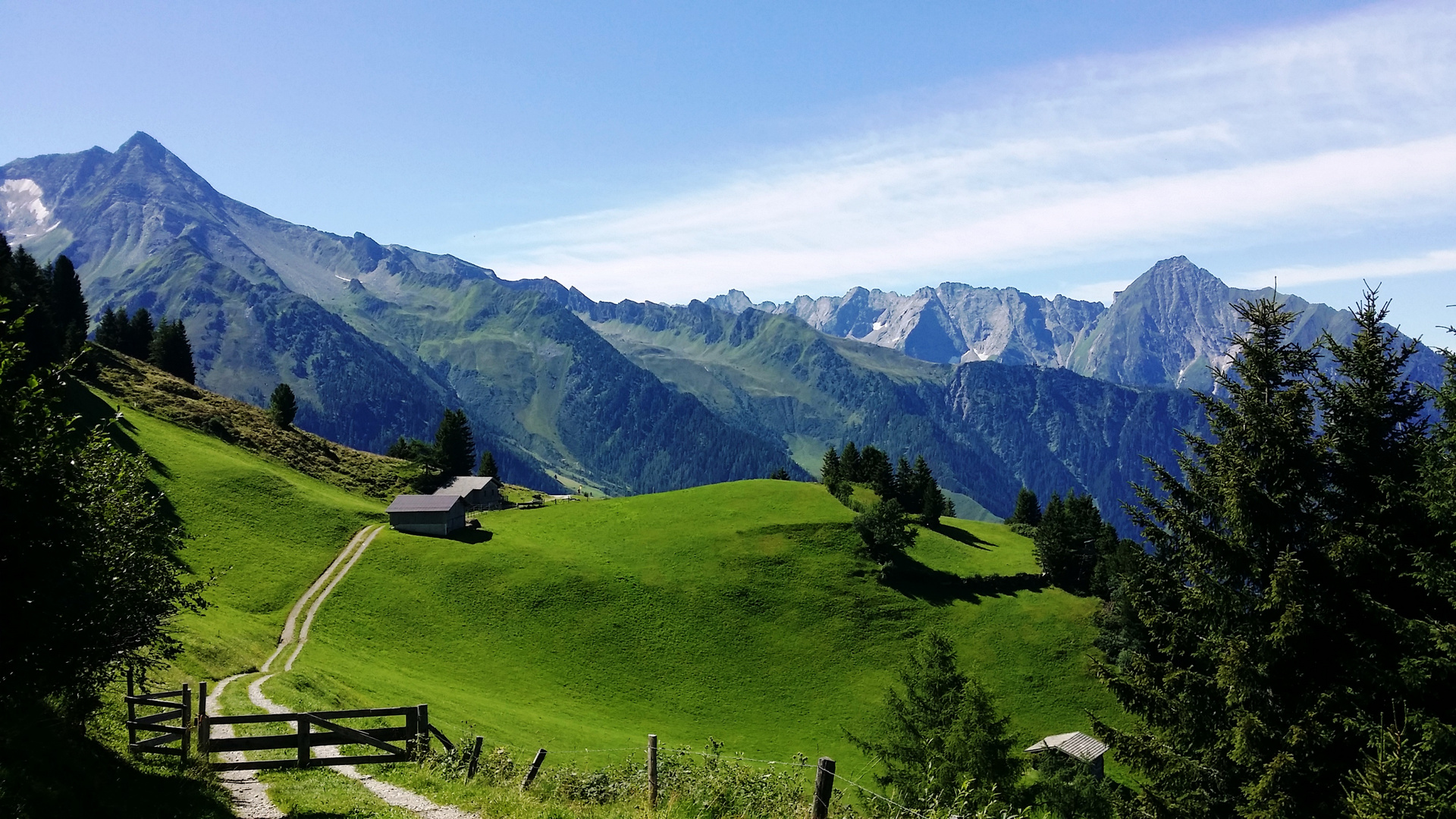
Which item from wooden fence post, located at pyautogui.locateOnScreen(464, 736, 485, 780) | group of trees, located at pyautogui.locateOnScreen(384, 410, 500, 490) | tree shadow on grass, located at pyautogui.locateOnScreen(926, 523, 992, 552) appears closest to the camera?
wooden fence post, located at pyautogui.locateOnScreen(464, 736, 485, 780)

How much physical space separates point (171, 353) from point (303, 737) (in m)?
159

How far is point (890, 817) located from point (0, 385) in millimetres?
22262

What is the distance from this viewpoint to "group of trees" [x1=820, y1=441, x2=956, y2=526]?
136375mm

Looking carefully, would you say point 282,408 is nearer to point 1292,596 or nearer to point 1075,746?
point 1075,746

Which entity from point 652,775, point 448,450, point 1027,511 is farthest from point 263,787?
point 1027,511

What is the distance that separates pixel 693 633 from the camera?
91.4 m

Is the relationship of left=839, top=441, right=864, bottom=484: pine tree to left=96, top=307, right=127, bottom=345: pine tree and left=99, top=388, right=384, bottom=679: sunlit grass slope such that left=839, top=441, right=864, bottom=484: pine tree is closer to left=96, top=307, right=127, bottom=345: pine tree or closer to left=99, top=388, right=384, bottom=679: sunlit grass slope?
left=99, top=388, right=384, bottom=679: sunlit grass slope

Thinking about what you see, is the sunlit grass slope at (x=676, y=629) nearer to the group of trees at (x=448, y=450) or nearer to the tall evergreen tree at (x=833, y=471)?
the tall evergreen tree at (x=833, y=471)

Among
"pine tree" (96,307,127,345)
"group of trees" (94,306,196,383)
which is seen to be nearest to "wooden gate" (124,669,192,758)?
"group of trees" (94,306,196,383)

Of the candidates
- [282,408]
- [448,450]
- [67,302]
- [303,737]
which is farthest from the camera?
[448,450]

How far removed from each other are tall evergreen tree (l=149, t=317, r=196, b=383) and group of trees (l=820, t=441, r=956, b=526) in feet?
387

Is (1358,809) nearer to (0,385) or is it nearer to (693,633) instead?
(0,385)

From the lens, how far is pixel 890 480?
141 m

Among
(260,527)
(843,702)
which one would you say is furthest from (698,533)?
(260,527)
